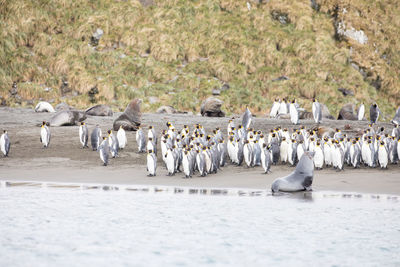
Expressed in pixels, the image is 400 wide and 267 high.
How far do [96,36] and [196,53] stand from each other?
4859 millimetres

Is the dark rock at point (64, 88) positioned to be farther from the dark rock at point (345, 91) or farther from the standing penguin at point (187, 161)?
the standing penguin at point (187, 161)

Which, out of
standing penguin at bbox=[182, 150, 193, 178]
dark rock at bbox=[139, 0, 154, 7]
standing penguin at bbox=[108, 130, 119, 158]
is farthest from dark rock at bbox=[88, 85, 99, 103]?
standing penguin at bbox=[182, 150, 193, 178]

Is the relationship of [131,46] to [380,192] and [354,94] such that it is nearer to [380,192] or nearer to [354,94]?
[354,94]

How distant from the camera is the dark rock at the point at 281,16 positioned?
1167 inches

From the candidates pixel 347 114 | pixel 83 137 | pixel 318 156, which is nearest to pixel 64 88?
pixel 83 137

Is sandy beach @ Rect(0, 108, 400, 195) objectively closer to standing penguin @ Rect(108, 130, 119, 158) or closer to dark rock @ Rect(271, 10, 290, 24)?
standing penguin @ Rect(108, 130, 119, 158)

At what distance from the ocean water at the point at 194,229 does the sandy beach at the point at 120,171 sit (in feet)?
3.24

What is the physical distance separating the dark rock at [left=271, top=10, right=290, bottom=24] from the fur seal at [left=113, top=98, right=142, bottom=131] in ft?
54.3

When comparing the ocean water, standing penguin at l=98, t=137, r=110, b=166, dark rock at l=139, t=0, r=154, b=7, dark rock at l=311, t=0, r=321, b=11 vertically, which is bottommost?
the ocean water

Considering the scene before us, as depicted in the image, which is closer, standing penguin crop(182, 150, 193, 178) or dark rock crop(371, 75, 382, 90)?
standing penguin crop(182, 150, 193, 178)

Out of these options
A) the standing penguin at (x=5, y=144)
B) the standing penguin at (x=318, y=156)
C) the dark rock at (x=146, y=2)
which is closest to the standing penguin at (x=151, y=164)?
the standing penguin at (x=318, y=156)

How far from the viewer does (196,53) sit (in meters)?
26.6

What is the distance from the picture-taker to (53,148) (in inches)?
506

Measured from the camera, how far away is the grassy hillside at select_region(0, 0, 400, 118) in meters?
24.1
